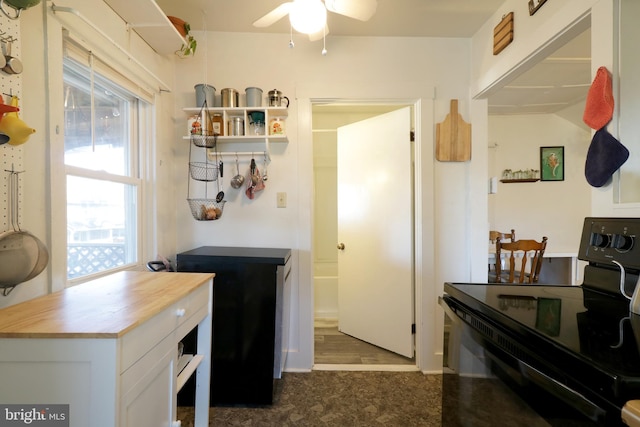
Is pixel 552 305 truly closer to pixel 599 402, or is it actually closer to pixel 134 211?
pixel 599 402

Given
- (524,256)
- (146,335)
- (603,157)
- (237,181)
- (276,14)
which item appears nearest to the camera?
(146,335)

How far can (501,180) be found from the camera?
10.9ft

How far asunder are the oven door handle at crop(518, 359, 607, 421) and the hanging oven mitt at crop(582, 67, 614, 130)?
91 cm

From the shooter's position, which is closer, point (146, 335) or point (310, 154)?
point (146, 335)

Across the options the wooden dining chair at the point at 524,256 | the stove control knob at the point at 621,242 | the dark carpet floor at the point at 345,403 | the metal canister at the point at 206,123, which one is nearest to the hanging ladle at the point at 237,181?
the metal canister at the point at 206,123

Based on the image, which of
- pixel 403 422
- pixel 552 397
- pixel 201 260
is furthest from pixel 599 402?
pixel 201 260

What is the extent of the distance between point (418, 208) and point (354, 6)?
50.7 inches

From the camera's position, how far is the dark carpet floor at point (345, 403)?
1.53 meters

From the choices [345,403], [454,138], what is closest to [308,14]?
[454,138]

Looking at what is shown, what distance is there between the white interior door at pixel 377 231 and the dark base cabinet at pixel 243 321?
1020 mm

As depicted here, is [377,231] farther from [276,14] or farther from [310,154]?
[276,14]

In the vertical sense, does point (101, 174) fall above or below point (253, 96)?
below

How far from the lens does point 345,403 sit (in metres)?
1.68

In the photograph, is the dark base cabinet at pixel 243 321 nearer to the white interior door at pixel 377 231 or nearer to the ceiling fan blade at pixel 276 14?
the white interior door at pixel 377 231
